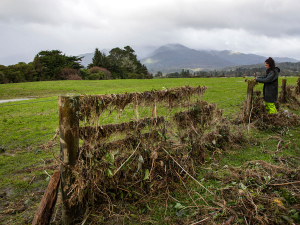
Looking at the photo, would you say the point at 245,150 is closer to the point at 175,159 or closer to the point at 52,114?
the point at 175,159

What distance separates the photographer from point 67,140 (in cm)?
262

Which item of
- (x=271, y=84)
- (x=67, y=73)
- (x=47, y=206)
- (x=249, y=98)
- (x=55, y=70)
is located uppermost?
(x=55, y=70)

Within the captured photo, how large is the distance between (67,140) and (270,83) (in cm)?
722

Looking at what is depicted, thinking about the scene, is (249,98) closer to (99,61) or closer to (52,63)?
(52,63)

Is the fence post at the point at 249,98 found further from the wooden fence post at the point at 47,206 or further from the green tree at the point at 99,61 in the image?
the green tree at the point at 99,61

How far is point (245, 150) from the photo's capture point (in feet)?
17.2

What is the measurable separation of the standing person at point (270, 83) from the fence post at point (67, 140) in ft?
21.1

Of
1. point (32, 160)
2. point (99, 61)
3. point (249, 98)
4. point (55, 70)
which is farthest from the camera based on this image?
point (99, 61)

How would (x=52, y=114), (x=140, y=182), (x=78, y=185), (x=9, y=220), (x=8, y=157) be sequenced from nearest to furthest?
(x=78, y=185) → (x=9, y=220) → (x=140, y=182) → (x=8, y=157) → (x=52, y=114)

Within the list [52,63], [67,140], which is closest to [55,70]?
[52,63]

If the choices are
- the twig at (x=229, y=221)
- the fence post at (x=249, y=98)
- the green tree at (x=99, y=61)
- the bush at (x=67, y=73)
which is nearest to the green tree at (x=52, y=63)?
the bush at (x=67, y=73)

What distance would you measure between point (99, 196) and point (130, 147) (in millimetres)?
960

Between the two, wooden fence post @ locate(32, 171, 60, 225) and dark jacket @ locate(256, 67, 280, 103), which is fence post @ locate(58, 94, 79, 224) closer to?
wooden fence post @ locate(32, 171, 60, 225)

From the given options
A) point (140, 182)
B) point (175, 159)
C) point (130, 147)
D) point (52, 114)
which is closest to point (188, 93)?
point (175, 159)
